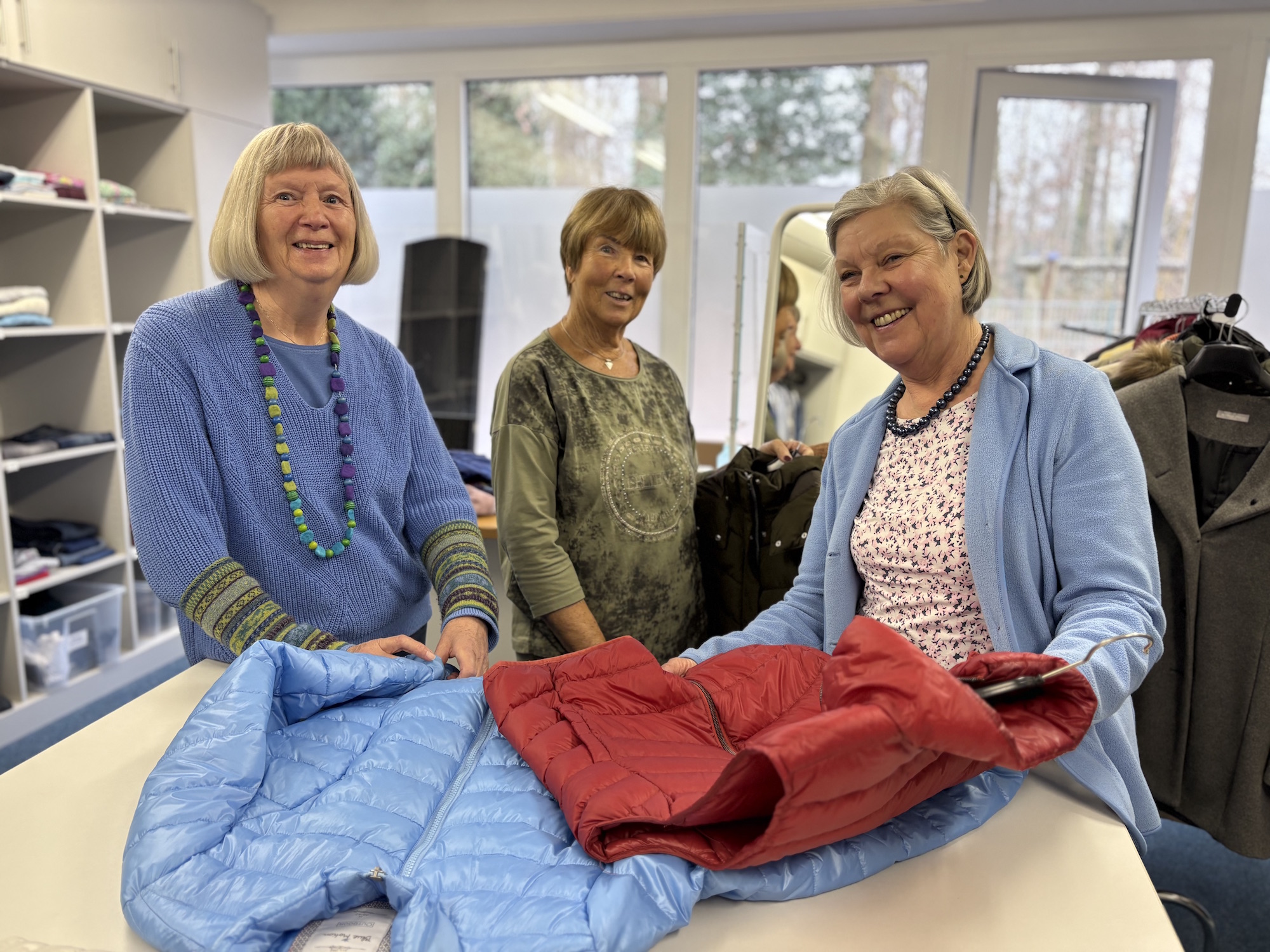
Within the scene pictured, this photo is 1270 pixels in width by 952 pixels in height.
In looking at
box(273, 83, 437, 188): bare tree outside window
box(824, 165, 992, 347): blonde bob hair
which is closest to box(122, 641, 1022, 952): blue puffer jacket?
box(824, 165, 992, 347): blonde bob hair

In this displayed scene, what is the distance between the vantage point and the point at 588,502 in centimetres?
172

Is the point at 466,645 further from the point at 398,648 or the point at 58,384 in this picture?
the point at 58,384

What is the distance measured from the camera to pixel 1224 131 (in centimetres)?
335

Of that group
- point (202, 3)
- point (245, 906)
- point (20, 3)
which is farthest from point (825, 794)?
point (202, 3)

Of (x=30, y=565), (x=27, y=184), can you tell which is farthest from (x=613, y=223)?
(x=30, y=565)

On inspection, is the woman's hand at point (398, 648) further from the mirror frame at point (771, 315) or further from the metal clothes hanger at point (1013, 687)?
the mirror frame at point (771, 315)

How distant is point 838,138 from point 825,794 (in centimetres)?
354

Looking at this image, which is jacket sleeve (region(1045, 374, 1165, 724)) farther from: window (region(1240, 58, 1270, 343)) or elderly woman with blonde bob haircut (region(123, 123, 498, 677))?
window (region(1240, 58, 1270, 343))

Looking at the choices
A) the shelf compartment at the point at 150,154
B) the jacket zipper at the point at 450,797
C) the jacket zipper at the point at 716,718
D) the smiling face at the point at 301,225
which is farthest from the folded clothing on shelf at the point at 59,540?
the jacket zipper at the point at 716,718

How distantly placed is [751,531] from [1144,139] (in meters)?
2.82

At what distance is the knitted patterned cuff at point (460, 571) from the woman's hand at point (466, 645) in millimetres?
21

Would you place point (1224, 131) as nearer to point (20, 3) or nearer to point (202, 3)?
point (202, 3)

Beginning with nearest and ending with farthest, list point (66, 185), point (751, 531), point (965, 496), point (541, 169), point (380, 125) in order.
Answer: point (965, 496)
point (751, 531)
point (66, 185)
point (541, 169)
point (380, 125)

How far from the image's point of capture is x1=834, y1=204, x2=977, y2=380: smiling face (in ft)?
3.92
